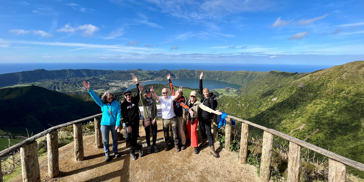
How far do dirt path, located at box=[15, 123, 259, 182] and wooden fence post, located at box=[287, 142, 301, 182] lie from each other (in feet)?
3.69

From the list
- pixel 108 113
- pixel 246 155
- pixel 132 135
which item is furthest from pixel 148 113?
pixel 246 155

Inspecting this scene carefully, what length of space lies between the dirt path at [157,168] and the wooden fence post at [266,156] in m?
0.28

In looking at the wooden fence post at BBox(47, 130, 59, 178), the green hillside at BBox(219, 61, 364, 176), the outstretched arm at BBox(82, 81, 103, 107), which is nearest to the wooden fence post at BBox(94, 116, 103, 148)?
the outstretched arm at BBox(82, 81, 103, 107)

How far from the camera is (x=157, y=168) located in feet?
18.0

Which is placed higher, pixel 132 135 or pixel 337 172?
pixel 337 172

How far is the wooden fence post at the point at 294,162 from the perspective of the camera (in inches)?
161

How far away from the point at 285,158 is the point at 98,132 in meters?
7.42

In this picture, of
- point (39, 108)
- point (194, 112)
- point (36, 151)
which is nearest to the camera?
point (36, 151)

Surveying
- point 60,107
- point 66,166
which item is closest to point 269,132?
point 66,166

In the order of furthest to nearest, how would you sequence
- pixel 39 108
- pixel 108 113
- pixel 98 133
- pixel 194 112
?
pixel 39 108 → pixel 98 133 → pixel 194 112 → pixel 108 113

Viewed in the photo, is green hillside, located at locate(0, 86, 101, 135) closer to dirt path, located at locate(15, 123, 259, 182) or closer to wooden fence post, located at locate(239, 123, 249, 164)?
dirt path, located at locate(15, 123, 259, 182)

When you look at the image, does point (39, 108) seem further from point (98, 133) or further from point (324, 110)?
point (324, 110)

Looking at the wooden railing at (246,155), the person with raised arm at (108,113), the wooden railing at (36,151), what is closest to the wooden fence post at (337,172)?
the wooden railing at (246,155)

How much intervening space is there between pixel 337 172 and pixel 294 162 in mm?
929
